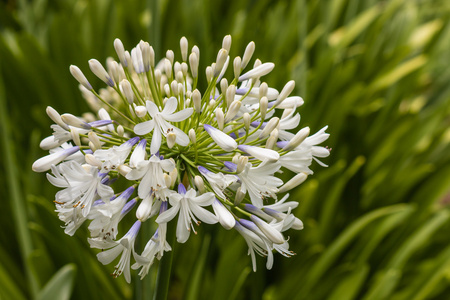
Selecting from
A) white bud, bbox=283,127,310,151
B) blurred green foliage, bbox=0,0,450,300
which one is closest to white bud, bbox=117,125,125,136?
white bud, bbox=283,127,310,151

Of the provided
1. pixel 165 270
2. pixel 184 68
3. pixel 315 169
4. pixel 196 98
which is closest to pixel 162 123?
pixel 196 98

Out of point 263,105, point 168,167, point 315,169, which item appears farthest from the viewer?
point 315,169

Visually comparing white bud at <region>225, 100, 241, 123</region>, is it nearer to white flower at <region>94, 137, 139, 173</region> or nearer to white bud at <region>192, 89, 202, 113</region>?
white bud at <region>192, 89, 202, 113</region>

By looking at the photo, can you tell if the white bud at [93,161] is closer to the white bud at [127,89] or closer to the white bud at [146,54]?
the white bud at [127,89]

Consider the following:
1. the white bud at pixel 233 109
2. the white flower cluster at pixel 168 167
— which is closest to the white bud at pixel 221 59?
the white flower cluster at pixel 168 167

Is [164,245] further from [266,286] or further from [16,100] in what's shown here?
[16,100]

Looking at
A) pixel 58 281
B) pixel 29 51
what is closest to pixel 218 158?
pixel 58 281

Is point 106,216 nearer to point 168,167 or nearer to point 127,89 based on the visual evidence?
point 168,167
